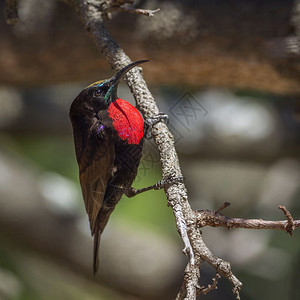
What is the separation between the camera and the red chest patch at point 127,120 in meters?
2.46

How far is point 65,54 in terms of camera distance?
4.46 meters

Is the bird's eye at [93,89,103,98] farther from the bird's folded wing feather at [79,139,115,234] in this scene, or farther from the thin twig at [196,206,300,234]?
the thin twig at [196,206,300,234]

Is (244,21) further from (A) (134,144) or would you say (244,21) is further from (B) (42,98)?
(B) (42,98)

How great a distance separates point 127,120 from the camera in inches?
98.9

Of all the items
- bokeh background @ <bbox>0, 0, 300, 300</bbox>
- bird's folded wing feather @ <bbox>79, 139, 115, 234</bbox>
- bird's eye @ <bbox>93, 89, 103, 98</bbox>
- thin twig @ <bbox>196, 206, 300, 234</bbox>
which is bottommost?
thin twig @ <bbox>196, 206, 300, 234</bbox>

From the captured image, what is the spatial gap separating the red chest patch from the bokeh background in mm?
806

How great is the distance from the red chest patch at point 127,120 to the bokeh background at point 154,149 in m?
0.81

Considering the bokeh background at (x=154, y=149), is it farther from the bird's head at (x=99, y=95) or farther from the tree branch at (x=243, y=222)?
the tree branch at (x=243, y=222)

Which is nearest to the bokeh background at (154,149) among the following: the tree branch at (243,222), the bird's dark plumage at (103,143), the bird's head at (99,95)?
the bird's dark plumage at (103,143)

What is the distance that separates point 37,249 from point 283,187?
320 cm

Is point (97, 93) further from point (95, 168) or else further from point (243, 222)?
point (243, 222)

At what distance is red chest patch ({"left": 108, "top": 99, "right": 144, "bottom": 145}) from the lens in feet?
8.08

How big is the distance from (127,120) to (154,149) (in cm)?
193

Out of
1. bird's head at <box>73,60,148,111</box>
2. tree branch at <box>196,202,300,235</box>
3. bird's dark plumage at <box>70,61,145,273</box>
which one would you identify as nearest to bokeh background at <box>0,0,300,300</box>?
bird's dark plumage at <box>70,61,145,273</box>
